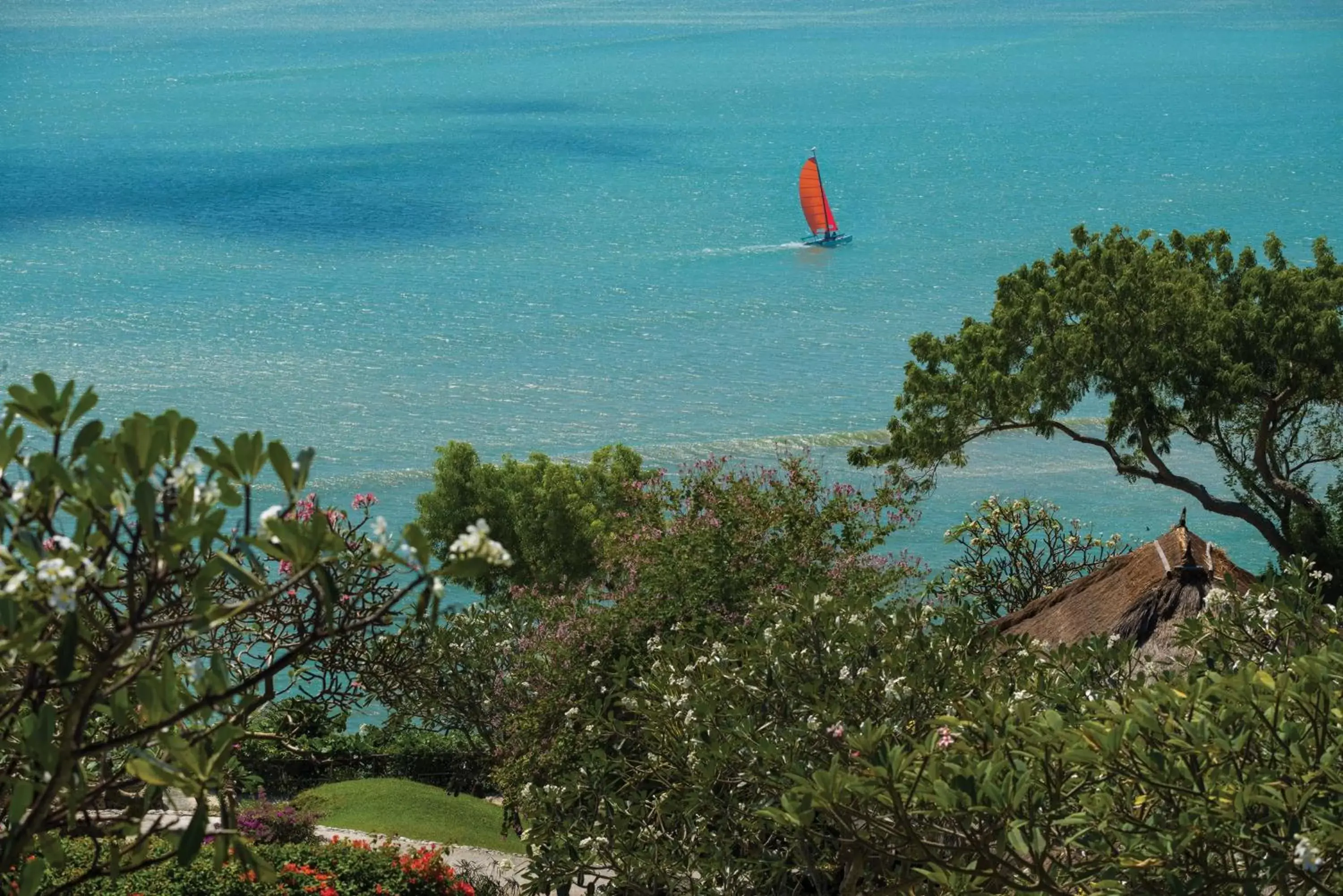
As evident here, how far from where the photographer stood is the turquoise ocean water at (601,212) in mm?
41188

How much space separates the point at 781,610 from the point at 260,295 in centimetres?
4985

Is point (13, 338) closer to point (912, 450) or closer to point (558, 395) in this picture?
point (558, 395)

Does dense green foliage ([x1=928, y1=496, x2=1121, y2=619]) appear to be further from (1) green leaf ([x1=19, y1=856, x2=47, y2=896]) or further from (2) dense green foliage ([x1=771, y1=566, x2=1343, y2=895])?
(1) green leaf ([x1=19, y1=856, x2=47, y2=896])

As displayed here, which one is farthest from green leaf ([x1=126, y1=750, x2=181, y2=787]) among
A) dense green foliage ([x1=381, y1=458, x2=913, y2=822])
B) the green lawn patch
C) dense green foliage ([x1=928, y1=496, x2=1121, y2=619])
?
dense green foliage ([x1=928, y1=496, x2=1121, y2=619])

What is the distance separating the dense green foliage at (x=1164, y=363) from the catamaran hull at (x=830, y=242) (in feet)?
145

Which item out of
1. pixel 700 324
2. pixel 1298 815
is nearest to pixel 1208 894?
pixel 1298 815

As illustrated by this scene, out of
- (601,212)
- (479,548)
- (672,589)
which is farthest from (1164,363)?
(601,212)

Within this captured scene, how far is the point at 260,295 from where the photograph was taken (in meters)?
55.0

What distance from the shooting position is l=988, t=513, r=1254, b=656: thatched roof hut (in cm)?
1072

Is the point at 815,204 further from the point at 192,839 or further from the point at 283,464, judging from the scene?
the point at 192,839

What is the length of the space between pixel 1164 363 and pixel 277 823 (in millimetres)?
9765

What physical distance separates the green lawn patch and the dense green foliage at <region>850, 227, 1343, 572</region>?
6.34 m

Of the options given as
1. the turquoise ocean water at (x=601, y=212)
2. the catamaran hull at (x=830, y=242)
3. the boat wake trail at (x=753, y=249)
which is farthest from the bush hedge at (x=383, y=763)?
the catamaran hull at (x=830, y=242)

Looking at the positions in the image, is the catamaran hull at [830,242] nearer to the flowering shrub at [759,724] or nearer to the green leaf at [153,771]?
the flowering shrub at [759,724]
